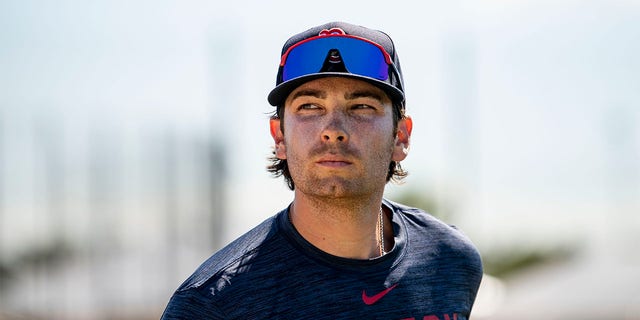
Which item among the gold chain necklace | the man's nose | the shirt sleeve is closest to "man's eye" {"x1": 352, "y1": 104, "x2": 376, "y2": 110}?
the man's nose

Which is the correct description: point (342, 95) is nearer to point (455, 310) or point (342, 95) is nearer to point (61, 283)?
point (455, 310)

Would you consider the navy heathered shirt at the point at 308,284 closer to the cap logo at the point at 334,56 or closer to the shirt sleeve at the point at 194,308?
the shirt sleeve at the point at 194,308

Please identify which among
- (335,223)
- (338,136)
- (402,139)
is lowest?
(335,223)

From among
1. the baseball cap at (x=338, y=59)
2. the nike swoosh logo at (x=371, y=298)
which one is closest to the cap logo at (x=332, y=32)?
the baseball cap at (x=338, y=59)

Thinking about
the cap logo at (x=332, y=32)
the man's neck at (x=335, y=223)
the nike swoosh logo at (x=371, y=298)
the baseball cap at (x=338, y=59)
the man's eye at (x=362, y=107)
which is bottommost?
the nike swoosh logo at (x=371, y=298)

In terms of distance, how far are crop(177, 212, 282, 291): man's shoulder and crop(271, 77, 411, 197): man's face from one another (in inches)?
10.0

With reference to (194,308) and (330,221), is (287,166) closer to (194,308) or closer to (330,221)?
(330,221)

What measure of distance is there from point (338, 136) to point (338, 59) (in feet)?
1.12

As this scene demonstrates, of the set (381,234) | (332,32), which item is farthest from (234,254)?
(332,32)

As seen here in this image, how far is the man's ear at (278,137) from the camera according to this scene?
404 centimetres

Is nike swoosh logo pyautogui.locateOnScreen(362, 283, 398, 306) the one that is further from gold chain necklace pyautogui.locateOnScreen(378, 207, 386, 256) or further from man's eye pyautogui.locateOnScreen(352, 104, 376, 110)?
man's eye pyautogui.locateOnScreen(352, 104, 376, 110)

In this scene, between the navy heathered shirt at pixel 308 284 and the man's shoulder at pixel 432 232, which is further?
the man's shoulder at pixel 432 232

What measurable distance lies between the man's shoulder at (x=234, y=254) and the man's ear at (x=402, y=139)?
0.63 m

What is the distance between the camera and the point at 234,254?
376 cm
